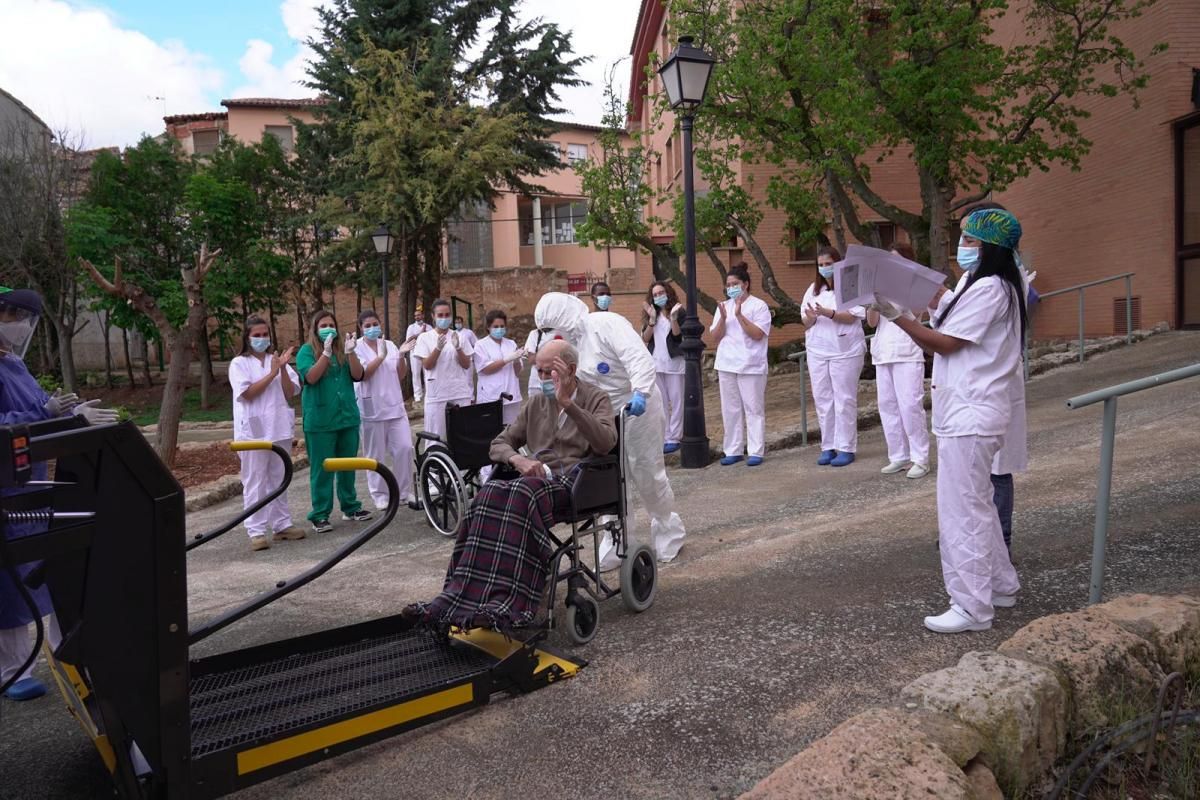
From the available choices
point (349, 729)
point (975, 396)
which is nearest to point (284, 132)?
point (975, 396)

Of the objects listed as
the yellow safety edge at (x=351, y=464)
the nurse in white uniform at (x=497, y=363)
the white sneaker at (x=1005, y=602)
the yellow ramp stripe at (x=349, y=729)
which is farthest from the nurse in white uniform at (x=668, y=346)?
the yellow safety edge at (x=351, y=464)

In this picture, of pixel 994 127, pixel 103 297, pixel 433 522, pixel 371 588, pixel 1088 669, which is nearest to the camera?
pixel 1088 669

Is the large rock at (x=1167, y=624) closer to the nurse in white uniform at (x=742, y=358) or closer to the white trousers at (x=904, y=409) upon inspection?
the white trousers at (x=904, y=409)

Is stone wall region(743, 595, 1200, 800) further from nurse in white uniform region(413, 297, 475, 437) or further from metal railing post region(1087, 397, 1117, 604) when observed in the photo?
nurse in white uniform region(413, 297, 475, 437)

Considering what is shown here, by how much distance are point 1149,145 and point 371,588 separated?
42.6ft

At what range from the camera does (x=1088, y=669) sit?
292 centimetres

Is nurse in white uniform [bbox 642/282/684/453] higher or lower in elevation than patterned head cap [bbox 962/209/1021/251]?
lower

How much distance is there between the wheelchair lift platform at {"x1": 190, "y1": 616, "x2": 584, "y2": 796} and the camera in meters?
2.88

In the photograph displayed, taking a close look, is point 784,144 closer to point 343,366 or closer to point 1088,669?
point 343,366

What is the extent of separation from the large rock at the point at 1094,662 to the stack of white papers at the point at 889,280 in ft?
4.57

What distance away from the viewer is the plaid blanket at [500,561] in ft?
12.3

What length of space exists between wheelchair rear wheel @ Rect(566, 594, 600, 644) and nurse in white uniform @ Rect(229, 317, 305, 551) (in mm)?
3797

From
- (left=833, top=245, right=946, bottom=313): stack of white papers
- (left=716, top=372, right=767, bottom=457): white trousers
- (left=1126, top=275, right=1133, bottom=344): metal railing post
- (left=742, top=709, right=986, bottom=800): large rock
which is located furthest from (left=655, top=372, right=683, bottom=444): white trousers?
(left=742, top=709, right=986, bottom=800): large rock

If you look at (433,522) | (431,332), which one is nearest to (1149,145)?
(431,332)
